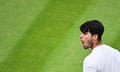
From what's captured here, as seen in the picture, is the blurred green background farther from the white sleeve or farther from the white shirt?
the white sleeve

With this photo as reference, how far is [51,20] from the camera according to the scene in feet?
29.1

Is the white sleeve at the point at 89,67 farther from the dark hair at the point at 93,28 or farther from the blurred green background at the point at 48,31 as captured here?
the blurred green background at the point at 48,31

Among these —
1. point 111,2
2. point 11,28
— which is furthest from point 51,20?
point 111,2

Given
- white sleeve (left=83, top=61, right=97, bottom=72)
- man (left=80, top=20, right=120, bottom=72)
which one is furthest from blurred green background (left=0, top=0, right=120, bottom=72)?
white sleeve (left=83, top=61, right=97, bottom=72)

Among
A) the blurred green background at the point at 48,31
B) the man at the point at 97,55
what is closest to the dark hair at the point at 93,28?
the man at the point at 97,55

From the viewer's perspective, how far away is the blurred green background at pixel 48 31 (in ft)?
25.9

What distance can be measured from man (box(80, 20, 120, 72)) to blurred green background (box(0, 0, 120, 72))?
7.44 ft

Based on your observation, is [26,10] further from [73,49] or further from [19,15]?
[73,49]

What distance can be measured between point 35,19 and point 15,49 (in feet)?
3.46

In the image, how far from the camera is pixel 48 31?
860 cm

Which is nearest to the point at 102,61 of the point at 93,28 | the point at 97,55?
the point at 97,55

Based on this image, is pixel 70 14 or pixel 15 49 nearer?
pixel 15 49

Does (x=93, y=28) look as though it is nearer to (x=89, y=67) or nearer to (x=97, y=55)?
(x=97, y=55)

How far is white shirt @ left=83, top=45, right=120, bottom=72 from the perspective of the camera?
206 inches
